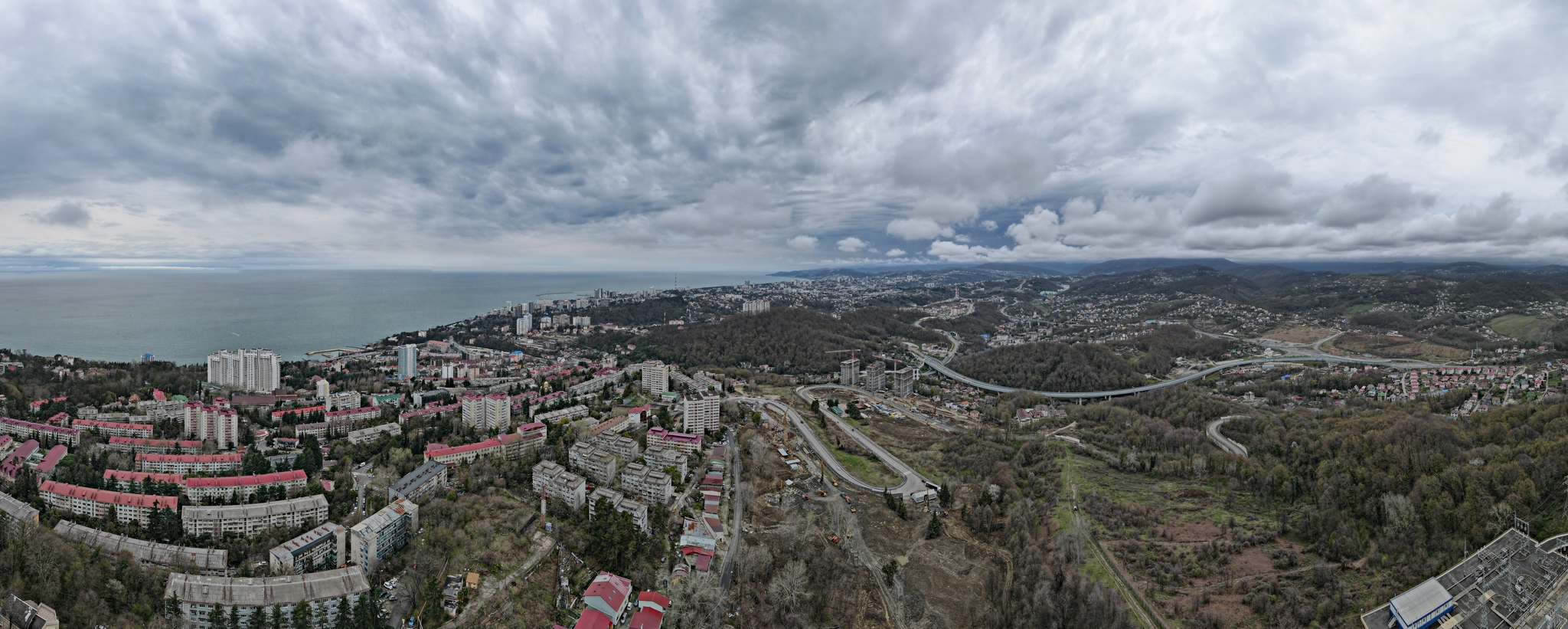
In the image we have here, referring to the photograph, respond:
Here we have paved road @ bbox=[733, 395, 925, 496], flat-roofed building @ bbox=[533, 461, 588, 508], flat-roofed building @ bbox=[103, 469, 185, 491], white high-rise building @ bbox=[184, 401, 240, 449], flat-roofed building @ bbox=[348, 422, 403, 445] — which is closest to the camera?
flat-roofed building @ bbox=[103, 469, 185, 491]

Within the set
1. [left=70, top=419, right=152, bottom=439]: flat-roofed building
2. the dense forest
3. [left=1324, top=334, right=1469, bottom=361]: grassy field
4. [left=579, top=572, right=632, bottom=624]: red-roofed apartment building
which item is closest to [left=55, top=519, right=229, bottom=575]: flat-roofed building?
[left=579, top=572, right=632, bottom=624]: red-roofed apartment building

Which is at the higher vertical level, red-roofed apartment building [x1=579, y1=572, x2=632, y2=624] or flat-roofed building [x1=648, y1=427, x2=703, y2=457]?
flat-roofed building [x1=648, y1=427, x2=703, y2=457]

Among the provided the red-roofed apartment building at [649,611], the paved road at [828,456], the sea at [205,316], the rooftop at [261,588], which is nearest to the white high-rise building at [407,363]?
the sea at [205,316]

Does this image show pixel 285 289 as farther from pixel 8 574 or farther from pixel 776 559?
pixel 776 559

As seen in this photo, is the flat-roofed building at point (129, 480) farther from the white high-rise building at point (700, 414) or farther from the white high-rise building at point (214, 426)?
the white high-rise building at point (700, 414)

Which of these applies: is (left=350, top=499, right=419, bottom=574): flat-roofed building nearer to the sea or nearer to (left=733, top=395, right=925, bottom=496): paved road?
(left=733, top=395, right=925, bottom=496): paved road

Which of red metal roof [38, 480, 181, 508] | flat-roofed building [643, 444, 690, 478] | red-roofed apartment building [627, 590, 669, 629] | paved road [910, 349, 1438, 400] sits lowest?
paved road [910, 349, 1438, 400]
